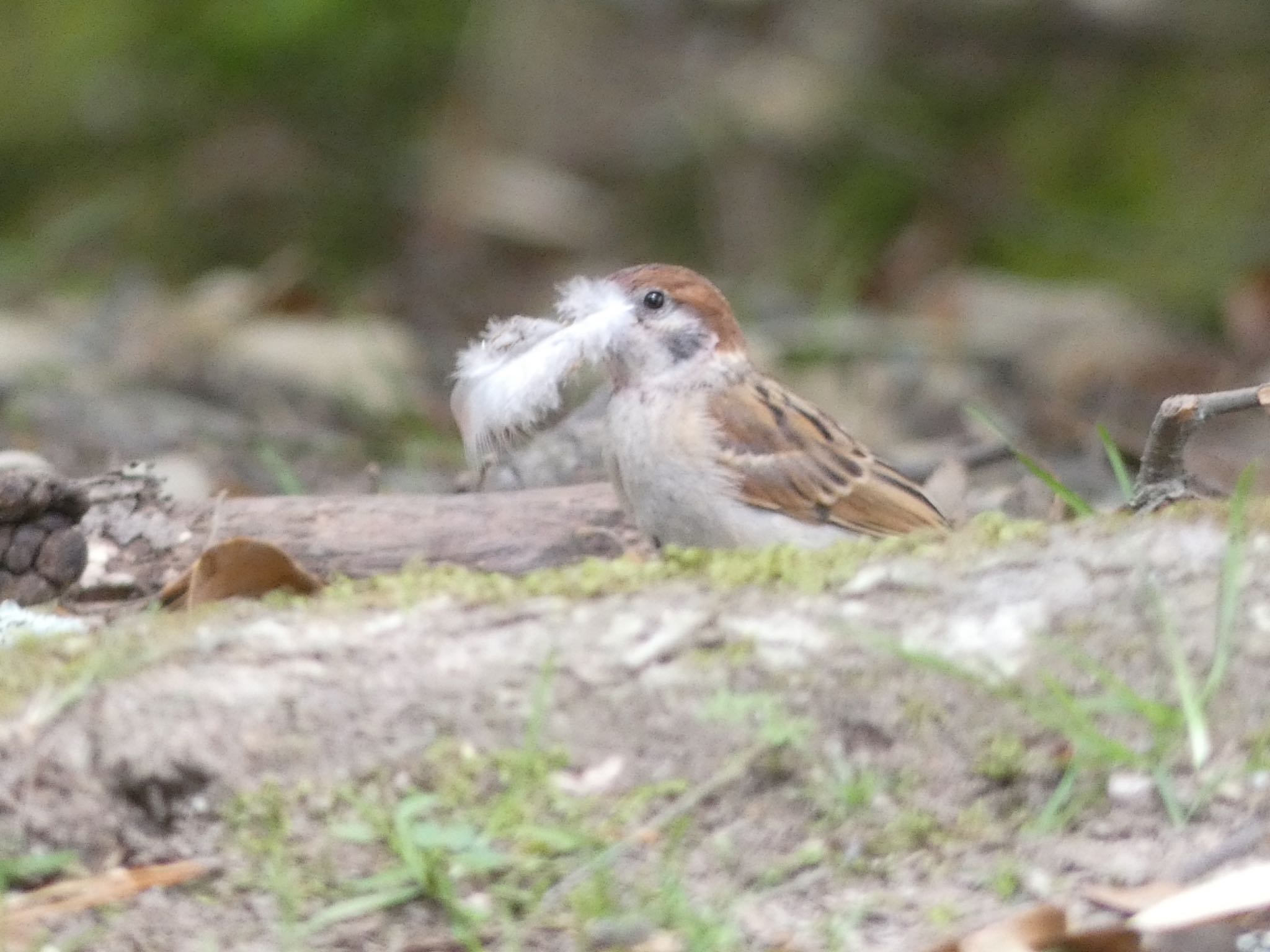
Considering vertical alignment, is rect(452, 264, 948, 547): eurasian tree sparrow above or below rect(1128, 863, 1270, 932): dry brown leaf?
above

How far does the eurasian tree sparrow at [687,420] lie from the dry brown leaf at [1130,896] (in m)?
1.60

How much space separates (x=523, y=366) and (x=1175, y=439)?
132cm

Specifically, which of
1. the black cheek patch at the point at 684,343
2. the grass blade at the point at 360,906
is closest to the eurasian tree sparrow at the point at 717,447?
the black cheek patch at the point at 684,343

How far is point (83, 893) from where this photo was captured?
2783 mm

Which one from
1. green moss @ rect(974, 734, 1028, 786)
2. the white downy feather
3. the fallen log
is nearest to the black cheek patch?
the white downy feather

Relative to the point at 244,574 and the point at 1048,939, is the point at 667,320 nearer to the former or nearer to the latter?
the point at 244,574

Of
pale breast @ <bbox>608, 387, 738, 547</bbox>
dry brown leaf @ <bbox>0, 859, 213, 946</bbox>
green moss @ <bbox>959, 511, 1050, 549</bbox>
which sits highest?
pale breast @ <bbox>608, 387, 738, 547</bbox>

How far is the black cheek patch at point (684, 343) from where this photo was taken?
4.57m

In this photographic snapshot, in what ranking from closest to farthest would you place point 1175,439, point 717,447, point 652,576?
point 652,576, point 1175,439, point 717,447

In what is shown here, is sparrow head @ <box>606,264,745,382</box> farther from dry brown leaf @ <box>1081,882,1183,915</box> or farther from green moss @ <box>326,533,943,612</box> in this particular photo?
dry brown leaf @ <box>1081,882,1183,915</box>

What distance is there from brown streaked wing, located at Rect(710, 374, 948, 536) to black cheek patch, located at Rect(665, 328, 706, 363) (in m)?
0.15

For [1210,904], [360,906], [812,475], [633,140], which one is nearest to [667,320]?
[812,475]

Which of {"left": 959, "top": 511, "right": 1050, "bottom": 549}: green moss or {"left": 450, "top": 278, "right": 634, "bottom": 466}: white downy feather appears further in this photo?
{"left": 450, "top": 278, "right": 634, "bottom": 466}: white downy feather

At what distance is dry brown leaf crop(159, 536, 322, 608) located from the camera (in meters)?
3.32
